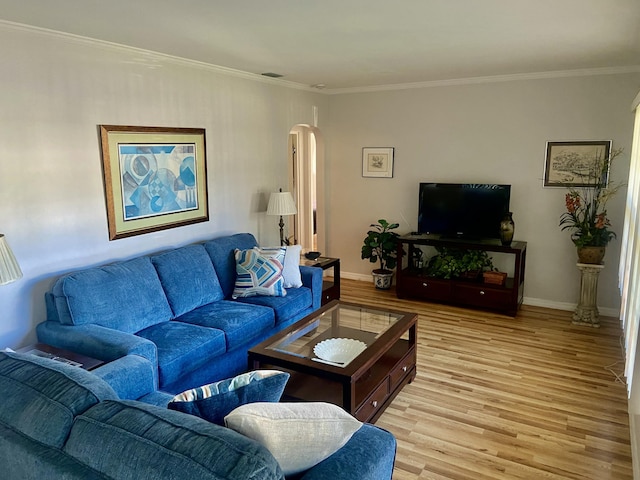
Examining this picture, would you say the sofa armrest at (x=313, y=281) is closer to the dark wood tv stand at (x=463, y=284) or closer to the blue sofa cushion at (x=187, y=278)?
the blue sofa cushion at (x=187, y=278)

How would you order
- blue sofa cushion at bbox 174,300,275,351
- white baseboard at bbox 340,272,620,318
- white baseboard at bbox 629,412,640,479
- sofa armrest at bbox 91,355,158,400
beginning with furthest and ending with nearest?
white baseboard at bbox 340,272,620,318 → blue sofa cushion at bbox 174,300,275,351 → white baseboard at bbox 629,412,640,479 → sofa armrest at bbox 91,355,158,400

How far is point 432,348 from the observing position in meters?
4.10

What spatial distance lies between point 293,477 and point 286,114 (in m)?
4.44

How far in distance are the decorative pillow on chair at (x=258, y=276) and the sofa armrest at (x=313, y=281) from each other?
313 mm

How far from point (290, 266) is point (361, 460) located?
→ 266 centimetres

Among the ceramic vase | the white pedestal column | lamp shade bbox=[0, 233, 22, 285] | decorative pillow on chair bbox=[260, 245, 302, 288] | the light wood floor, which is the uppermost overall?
lamp shade bbox=[0, 233, 22, 285]

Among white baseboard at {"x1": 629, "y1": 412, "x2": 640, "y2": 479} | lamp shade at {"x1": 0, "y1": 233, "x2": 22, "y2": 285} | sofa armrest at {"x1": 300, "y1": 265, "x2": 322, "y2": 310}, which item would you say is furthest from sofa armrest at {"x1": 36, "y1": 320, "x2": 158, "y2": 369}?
white baseboard at {"x1": 629, "y1": 412, "x2": 640, "y2": 479}

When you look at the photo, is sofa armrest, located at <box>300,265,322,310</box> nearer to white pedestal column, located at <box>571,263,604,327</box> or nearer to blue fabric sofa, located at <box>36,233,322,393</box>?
blue fabric sofa, located at <box>36,233,322,393</box>

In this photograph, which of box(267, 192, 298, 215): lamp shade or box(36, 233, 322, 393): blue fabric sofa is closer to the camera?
box(36, 233, 322, 393): blue fabric sofa

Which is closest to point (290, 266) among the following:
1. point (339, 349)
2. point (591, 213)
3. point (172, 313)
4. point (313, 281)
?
point (313, 281)

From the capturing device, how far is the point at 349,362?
2752mm

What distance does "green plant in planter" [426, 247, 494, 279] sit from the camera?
5156 mm

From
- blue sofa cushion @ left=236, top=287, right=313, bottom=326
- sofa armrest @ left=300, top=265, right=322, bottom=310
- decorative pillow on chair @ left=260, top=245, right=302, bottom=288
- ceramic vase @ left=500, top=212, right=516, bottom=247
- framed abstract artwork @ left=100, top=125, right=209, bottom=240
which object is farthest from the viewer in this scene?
ceramic vase @ left=500, top=212, right=516, bottom=247

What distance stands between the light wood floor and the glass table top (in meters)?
0.49
